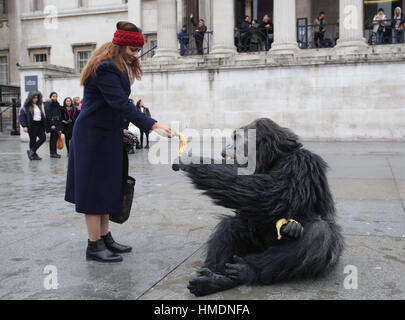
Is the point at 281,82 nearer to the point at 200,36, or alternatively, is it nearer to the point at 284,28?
the point at 284,28

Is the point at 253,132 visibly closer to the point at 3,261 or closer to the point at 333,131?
the point at 3,261

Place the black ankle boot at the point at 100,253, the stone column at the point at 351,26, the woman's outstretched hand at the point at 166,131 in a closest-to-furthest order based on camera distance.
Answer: the woman's outstretched hand at the point at 166,131 → the black ankle boot at the point at 100,253 → the stone column at the point at 351,26

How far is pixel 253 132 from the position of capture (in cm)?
309

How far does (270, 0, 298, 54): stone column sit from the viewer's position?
755 inches

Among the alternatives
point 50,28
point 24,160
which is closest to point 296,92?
point 24,160

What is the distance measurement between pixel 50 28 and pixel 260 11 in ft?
47.3

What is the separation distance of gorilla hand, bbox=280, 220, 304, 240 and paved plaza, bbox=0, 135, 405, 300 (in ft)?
1.24

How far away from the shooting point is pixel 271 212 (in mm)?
2928

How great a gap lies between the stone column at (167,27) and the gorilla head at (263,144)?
19.0 m

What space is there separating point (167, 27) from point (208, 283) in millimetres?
20036

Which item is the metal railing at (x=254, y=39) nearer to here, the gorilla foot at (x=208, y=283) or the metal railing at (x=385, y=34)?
the metal railing at (x=385, y=34)

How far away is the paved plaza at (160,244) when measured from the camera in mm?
3031

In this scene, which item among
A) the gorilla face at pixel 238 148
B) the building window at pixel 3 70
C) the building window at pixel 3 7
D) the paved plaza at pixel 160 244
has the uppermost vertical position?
the building window at pixel 3 7

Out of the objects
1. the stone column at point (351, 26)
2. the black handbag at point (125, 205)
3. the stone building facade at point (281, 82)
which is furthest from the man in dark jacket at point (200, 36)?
the black handbag at point (125, 205)
